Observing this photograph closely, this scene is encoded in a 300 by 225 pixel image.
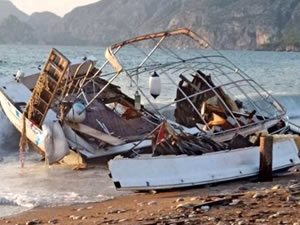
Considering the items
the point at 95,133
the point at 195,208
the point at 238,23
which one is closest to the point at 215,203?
the point at 195,208

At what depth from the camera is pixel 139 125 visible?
14164 millimetres

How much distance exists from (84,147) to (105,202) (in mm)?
3202

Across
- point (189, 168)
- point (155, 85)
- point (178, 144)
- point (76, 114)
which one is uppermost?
point (155, 85)

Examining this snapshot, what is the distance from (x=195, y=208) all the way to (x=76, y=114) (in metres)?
5.15

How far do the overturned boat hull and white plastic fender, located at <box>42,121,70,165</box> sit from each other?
8.15ft

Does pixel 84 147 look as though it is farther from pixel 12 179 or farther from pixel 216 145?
pixel 216 145

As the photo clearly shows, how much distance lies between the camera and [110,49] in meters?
12.2

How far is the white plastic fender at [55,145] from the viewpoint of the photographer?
492 inches

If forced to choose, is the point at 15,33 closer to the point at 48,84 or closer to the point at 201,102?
the point at 201,102

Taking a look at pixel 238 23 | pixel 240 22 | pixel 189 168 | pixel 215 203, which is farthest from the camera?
pixel 238 23

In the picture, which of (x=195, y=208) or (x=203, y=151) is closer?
(x=195, y=208)

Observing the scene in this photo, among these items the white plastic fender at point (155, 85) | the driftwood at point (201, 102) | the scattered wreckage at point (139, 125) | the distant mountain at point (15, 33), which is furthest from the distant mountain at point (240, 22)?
the white plastic fender at point (155, 85)

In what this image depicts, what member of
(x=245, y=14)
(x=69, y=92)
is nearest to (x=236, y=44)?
(x=245, y=14)

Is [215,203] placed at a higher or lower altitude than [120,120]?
lower
